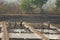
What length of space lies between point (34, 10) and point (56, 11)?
1324 mm

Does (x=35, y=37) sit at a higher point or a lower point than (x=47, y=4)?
lower

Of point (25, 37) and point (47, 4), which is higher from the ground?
point (47, 4)

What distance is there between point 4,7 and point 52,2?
114 inches

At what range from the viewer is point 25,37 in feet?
15.5

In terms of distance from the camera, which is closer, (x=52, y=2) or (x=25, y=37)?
(x=25, y=37)

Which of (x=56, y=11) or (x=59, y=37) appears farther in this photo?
(x=56, y=11)

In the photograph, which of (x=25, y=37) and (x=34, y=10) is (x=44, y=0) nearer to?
(x=34, y=10)

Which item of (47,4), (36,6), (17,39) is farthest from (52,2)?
(17,39)

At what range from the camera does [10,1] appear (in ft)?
42.3

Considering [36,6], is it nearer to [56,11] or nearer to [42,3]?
[42,3]

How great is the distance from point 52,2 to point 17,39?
8228 mm

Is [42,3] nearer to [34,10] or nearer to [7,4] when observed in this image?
[34,10]

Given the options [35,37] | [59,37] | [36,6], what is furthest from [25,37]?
[36,6]

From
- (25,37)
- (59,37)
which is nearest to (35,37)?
(25,37)
